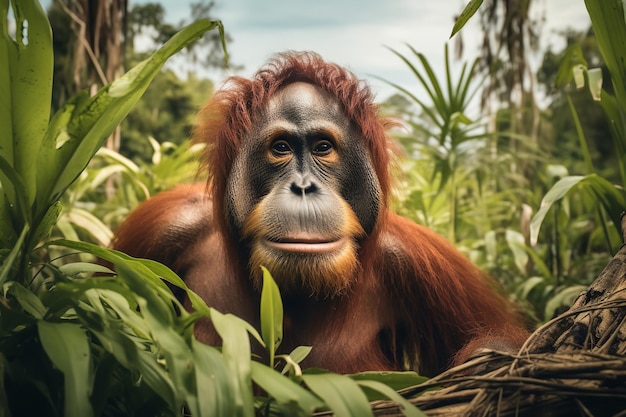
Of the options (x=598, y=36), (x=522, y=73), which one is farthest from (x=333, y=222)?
(x=522, y=73)

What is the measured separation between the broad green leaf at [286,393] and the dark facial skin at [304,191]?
2.42 feet

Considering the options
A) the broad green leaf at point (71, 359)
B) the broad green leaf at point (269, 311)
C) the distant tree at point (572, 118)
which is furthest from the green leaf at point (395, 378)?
the distant tree at point (572, 118)

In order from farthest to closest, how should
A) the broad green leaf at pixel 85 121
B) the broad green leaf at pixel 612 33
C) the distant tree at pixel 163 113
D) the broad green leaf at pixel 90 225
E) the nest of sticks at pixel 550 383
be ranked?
the distant tree at pixel 163 113 → the broad green leaf at pixel 90 225 → the broad green leaf at pixel 612 33 → the broad green leaf at pixel 85 121 → the nest of sticks at pixel 550 383

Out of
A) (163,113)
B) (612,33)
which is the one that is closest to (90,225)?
(612,33)

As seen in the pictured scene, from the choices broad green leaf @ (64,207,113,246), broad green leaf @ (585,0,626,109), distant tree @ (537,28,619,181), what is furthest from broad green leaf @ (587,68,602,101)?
distant tree @ (537,28,619,181)

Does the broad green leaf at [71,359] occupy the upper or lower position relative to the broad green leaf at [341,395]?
upper

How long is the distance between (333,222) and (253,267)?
0.32 meters

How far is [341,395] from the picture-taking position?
1188 mm

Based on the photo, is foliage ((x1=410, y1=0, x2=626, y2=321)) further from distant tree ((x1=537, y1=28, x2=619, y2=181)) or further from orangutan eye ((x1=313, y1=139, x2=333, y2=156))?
distant tree ((x1=537, y1=28, x2=619, y2=181))

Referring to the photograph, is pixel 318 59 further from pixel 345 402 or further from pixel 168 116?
pixel 168 116

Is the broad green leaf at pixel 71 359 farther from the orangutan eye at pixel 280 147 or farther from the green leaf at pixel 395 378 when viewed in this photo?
the orangutan eye at pixel 280 147

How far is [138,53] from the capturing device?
38.3ft

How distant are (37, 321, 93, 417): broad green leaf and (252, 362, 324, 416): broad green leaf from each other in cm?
32

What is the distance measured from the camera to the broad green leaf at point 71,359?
1090mm
